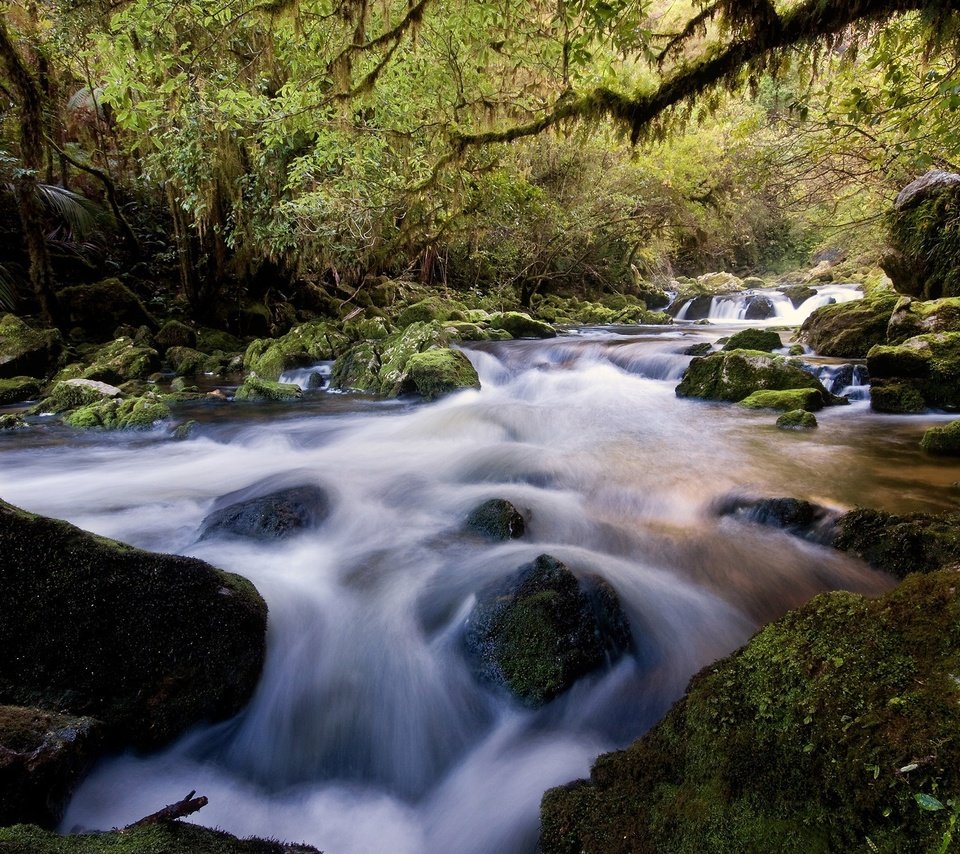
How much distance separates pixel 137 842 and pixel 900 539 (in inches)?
166

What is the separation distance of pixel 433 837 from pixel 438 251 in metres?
17.9

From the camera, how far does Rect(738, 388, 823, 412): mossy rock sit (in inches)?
302

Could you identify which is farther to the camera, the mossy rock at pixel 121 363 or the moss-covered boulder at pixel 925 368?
the mossy rock at pixel 121 363

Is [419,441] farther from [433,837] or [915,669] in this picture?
[915,669]

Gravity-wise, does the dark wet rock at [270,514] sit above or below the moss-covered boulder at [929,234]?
below

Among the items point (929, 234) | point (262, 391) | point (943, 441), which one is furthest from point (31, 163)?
point (929, 234)

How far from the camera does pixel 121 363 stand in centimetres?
1024

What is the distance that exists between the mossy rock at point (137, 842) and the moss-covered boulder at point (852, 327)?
11.2m

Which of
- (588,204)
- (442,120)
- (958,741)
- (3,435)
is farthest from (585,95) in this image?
(588,204)

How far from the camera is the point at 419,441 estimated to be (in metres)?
7.45

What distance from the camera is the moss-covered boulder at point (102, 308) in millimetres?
11820

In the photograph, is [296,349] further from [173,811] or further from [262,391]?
[173,811]

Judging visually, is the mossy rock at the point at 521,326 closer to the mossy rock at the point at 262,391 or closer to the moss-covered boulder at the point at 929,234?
the mossy rock at the point at 262,391

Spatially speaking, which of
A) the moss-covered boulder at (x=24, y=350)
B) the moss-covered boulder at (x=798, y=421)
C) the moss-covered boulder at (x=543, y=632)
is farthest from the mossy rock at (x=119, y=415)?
the moss-covered boulder at (x=798, y=421)
